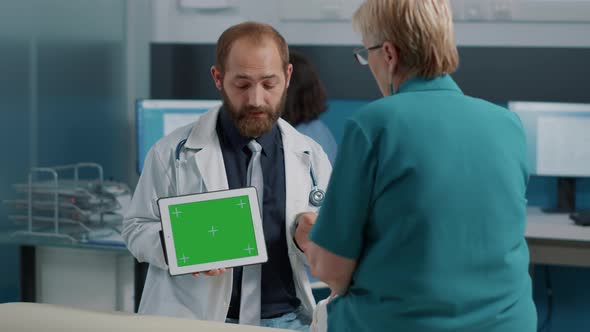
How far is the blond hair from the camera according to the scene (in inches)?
60.7

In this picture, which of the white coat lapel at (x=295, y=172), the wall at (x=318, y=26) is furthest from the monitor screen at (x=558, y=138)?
the white coat lapel at (x=295, y=172)

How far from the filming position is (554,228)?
3.95 metres

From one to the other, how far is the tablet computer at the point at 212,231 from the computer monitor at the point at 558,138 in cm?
260

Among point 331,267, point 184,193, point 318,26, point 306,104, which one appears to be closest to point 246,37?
point 184,193

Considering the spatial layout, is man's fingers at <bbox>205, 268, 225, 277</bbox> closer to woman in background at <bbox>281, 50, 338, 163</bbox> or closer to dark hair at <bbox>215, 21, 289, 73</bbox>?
dark hair at <bbox>215, 21, 289, 73</bbox>

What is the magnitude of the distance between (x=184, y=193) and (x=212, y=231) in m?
0.14

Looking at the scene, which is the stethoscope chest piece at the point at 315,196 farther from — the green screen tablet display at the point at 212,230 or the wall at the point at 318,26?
the wall at the point at 318,26

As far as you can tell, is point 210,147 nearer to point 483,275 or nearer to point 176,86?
point 483,275

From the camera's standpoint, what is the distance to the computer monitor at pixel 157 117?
15.2ft

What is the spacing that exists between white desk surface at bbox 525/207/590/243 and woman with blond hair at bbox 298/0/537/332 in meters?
2.35

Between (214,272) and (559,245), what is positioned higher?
(214,272)

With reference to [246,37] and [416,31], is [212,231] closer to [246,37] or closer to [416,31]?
[246,37]

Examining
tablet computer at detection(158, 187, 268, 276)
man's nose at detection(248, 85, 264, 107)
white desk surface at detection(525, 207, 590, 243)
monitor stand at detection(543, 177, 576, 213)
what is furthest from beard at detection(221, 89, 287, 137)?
monitor stand at detection(543, 177, 576, 213)

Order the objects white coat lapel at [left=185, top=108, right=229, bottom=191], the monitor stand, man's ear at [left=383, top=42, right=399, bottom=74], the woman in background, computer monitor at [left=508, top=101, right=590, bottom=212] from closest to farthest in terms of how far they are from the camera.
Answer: man's ear at [left=383, top=42, right=399, bottom=74]
white coat lapel at [left=185, top=108, right=229, bottom=191]
the woman in background
computer monitor at [left=508, top=101, right=590, bottom=212]
the monitor stand
